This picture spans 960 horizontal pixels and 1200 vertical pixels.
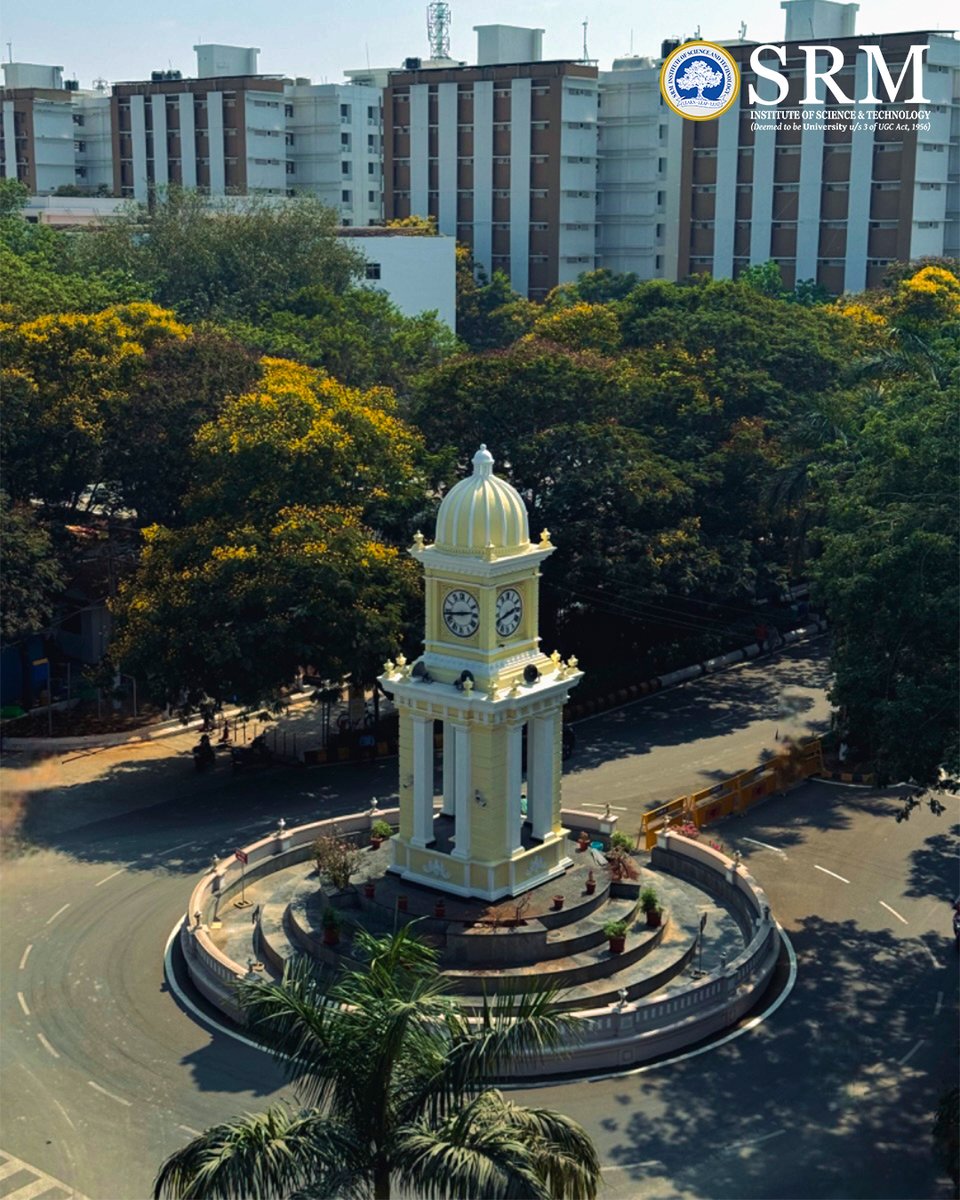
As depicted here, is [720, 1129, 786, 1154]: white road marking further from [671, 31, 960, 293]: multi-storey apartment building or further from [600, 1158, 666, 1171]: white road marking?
[671, 31, 960, 293]: multi-storey apartment building

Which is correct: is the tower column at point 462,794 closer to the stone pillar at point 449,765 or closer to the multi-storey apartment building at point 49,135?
the stone pillar at point 449,765

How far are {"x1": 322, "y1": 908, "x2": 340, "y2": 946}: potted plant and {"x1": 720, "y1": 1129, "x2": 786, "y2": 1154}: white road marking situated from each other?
355 inches

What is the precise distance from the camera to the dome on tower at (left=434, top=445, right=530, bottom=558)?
30.8m

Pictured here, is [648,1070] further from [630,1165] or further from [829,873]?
[829,873]

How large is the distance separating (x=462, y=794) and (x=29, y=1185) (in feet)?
36.6

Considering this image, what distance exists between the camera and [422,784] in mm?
32094

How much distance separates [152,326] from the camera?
5438 cm

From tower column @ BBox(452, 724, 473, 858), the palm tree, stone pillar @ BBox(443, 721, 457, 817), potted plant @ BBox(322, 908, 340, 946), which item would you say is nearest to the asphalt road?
potted plant @ BBox(322, 908, 340, 946)

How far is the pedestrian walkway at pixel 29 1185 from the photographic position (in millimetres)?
23828

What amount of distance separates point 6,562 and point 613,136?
7836 centimetres

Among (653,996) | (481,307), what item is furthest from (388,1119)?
(481,307)

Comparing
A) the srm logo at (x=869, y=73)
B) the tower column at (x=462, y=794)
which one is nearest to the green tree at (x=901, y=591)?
the tower column at (x=462, y=794)

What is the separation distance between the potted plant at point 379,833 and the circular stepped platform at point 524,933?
0.86 metres

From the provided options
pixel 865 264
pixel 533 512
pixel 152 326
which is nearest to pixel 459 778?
pixel 533 512
